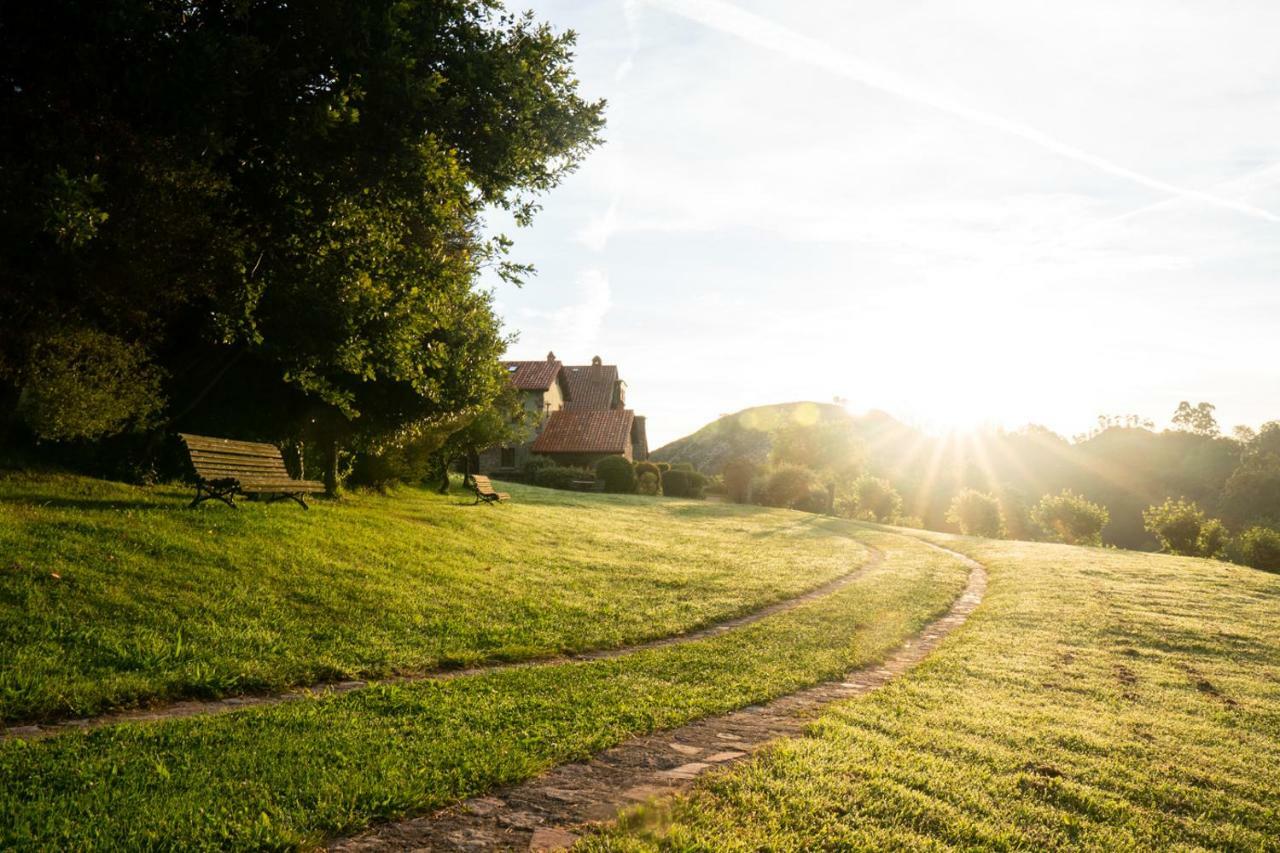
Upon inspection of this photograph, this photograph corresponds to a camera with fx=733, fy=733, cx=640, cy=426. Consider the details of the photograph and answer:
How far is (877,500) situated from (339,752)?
175 ft

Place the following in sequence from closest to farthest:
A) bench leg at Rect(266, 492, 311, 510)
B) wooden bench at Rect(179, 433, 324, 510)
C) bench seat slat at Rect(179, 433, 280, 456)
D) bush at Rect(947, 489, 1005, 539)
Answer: wooden bench at Rect(179, 433, 324, 510) → bench seat slat at Rect(179, 433, 280, 456) → bench leg at Rect(266, 492, 311, 510) → bush at Rect(947, 489, 1005, 539)

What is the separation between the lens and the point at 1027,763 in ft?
21.3

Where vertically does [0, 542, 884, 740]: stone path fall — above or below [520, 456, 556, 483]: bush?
below

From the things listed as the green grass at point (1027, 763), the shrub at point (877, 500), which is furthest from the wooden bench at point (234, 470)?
the shrub at point (877, 500)

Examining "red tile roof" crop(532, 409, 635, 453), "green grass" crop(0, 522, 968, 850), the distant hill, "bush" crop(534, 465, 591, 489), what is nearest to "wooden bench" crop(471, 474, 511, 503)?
"green grass" crop(0, 522, 968, 850)

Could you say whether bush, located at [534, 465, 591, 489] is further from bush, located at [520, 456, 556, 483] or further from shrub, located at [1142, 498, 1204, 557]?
shrub, located at [1142, 498, 1204, 557]

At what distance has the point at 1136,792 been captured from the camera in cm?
597

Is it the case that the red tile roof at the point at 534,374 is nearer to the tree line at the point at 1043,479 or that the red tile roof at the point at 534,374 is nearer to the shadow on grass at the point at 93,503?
the tree line at the point at 1043,479

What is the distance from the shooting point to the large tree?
10.9 meters

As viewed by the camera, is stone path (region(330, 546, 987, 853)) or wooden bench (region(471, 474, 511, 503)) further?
wooden bench (region(471, 474, 511, 503))

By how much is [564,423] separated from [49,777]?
169 feet

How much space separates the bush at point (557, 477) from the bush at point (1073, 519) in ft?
99.2

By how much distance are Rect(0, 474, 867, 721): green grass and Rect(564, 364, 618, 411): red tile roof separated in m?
47.1

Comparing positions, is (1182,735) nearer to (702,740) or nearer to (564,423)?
(702,740)
